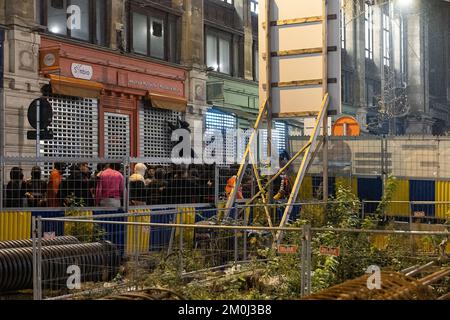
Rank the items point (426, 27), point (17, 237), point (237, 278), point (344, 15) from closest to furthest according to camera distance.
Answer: point (237, 278) → point (17, 237) → point (344, 15) → point (426, 27)

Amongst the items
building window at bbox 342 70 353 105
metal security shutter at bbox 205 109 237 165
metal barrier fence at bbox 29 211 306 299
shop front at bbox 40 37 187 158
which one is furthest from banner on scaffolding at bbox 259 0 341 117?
building window at bbox 342 70 353 105

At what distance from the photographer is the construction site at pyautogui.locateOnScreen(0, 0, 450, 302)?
854 centimetres

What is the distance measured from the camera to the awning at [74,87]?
21.5m

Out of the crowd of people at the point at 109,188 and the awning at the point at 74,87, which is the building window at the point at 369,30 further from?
the crowd of people at the point at 109,188

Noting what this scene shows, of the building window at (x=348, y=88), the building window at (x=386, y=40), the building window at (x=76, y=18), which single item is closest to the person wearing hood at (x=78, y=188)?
the building window at (x=76, y=18)

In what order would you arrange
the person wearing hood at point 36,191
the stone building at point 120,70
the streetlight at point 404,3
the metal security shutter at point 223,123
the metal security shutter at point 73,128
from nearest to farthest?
the person wearing hood at point 36,191
the stone building at point 120,70
the metal security shutter at point 73,128
the metal security shutter at point 223,123
the streetlight at point 404,3

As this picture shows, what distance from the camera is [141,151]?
2531cm

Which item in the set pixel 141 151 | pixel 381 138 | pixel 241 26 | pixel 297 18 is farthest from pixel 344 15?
pixel 297 18

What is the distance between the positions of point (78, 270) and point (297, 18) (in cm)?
664

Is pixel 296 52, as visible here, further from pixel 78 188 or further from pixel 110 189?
pixel 78 188

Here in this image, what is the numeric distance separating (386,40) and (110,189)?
35620 mm

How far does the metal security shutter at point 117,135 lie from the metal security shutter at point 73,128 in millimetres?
678

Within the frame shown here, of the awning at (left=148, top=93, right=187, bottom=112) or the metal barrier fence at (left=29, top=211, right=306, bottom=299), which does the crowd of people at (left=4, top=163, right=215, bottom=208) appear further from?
the awning at (left=148, top=93, right=187, bottom=112)
